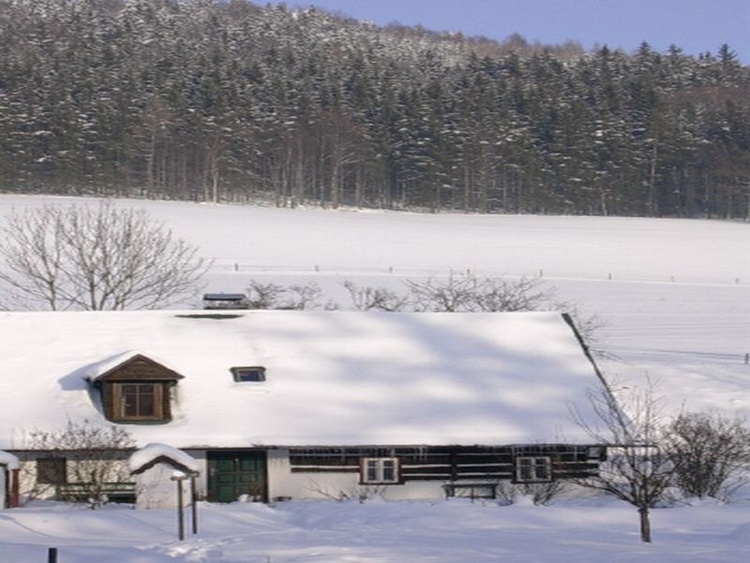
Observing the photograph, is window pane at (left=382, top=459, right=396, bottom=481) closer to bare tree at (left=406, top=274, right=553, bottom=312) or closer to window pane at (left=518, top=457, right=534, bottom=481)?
window pane at (left=518, top=457, right=534, bottom=481)

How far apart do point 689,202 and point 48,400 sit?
9403cm

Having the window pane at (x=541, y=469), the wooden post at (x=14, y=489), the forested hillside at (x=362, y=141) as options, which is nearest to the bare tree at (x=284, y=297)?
the window pane at (x=541, y=469)

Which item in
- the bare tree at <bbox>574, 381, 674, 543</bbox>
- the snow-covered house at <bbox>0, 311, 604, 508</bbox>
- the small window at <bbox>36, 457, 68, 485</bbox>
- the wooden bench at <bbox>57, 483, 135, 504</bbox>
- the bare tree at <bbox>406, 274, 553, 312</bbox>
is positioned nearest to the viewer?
the bare tree at <bbox>574, 381, 674, 543</bbox>

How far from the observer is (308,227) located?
82125mm

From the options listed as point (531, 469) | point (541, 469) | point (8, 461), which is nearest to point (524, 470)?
point (531, 469)

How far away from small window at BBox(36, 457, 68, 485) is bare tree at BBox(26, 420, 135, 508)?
2.4 inches

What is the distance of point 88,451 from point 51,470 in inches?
72.2

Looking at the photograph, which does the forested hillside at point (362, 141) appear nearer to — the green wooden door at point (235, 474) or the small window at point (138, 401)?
the small window at point (138, 401)

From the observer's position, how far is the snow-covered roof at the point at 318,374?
25078 mm

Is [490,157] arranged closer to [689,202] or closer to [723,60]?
[689,202]

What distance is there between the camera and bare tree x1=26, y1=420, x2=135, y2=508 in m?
23.3

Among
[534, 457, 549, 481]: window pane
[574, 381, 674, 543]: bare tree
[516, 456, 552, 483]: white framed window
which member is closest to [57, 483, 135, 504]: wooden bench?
[516, 456, 552, 483]: white framed window

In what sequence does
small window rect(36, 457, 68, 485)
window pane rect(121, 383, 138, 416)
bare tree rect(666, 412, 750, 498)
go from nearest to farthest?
bare tree rect(666, 412, 750, 498), small window rect(36, 457, 68, 485), window pane rect(121, 383, 138, 416)

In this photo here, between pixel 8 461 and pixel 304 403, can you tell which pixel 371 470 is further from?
pixel 8 461
